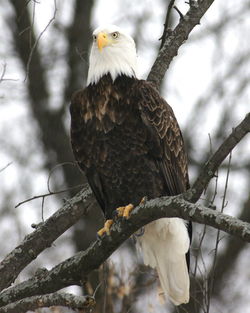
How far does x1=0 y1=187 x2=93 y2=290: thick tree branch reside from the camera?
5480mm

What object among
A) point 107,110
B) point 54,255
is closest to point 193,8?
point 107,110

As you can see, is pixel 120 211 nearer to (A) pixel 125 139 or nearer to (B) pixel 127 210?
(B) pixel 127 210

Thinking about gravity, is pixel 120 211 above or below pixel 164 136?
below

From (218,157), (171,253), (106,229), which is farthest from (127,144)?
(218,157)

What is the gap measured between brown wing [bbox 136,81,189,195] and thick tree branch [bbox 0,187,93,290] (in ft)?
2.11

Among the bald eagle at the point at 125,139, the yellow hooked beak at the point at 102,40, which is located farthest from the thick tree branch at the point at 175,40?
the yellow hooked beak at the point at 102,40

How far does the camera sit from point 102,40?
6168 millimetres

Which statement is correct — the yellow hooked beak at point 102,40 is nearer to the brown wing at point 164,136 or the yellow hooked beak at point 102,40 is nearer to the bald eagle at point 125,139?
the bald eagle at point 125,139

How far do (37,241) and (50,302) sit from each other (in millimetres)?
962

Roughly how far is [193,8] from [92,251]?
7.03 feet

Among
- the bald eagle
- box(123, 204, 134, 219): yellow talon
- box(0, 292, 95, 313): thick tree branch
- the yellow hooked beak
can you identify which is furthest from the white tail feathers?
box(0, 292, 95, 313): thick tree branch

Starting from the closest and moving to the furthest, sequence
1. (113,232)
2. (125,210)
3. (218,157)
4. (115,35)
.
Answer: (218,157) → (113,232) → (125,210) → (115,35)

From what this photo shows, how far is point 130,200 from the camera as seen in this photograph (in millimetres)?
6117

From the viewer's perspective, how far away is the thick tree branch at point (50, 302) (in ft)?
14.9
